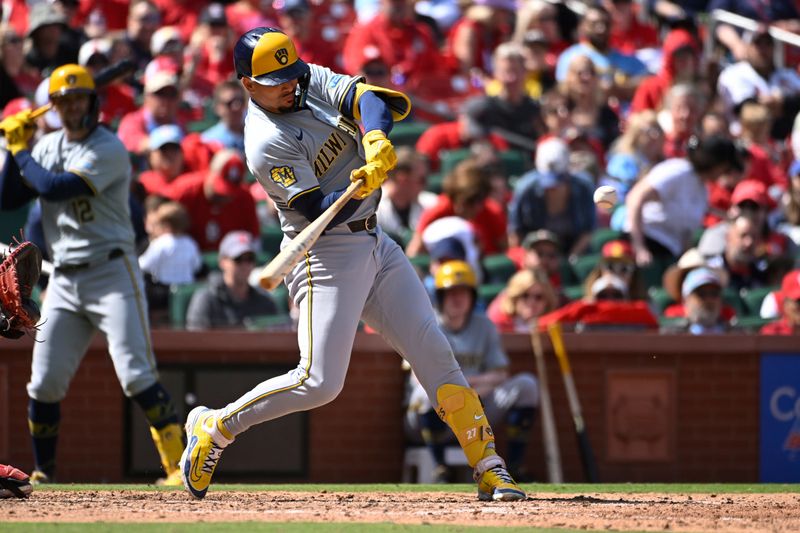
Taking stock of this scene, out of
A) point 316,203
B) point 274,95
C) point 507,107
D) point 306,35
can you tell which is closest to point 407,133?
point 507,107

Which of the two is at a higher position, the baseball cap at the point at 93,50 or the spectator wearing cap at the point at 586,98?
the baseball cap at the point at 93,50

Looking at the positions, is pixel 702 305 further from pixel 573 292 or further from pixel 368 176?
pixel 368 176

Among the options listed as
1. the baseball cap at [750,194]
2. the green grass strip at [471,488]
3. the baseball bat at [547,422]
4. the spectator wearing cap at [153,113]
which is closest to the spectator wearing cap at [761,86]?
the baseball cap at [750,194]

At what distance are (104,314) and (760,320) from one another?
445 cm

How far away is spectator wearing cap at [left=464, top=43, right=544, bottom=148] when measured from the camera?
11758mm

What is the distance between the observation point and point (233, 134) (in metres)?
11.1

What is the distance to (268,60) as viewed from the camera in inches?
223

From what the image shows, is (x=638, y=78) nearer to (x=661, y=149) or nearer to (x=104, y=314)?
(x=661, y=149)

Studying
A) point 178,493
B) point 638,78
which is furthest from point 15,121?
point 638,78

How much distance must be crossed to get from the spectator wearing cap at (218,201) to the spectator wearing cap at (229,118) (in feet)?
2.99

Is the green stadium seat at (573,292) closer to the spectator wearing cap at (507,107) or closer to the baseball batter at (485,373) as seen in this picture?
the baseball batter at (485,373)

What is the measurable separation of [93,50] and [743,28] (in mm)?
6621

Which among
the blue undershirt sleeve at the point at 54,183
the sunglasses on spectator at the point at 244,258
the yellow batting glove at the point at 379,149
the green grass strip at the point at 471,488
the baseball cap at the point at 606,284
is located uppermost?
the yellow batting glove at the point at 379,149

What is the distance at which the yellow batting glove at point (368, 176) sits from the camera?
17.9 feet
